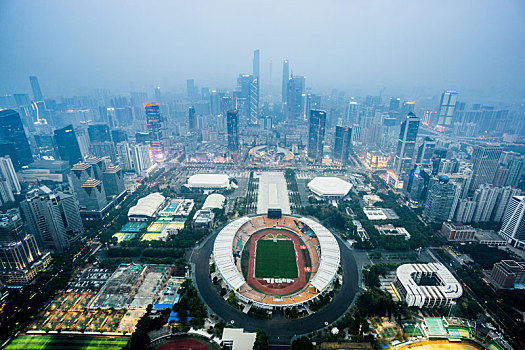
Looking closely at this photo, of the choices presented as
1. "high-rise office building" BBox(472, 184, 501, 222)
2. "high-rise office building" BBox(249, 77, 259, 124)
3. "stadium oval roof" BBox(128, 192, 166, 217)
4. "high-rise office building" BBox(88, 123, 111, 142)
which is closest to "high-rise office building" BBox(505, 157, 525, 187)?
"high-rise office building" BBox(472, 184, 501, 222)

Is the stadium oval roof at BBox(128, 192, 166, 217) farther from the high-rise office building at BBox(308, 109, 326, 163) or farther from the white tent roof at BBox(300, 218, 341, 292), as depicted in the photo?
the high-rise office building at BBox(308, 109, 326, 163)

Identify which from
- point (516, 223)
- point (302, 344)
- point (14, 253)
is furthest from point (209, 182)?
point (516, 223)

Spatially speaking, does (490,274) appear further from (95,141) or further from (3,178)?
(95,141)

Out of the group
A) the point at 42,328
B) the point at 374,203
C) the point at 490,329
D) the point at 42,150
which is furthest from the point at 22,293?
the point at 42,150

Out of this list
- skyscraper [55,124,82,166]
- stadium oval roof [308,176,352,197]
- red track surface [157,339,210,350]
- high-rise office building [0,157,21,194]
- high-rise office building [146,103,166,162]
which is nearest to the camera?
red track surface [157,339,210,350]

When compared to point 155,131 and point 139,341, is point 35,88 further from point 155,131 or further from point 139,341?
point 139,341
